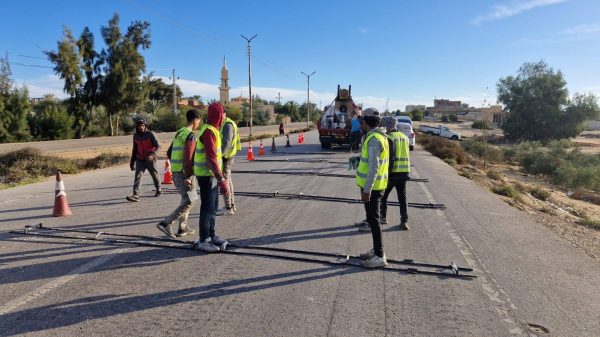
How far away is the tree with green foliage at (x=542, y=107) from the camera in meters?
50.4

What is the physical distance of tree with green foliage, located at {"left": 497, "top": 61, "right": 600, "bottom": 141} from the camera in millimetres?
50406

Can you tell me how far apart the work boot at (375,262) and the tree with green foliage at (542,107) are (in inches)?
2088

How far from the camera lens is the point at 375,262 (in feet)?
16.3

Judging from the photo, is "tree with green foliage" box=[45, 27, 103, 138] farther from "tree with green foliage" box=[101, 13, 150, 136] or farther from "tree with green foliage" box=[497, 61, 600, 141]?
"tree with green foliage" box=[497, 61, 600, 141]

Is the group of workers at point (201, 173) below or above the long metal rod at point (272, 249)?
above

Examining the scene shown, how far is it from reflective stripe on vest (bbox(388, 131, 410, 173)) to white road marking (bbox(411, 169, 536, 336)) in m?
1.25

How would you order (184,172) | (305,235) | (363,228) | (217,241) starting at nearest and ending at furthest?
(217,241) → (184,172) → (305,235) → (363,228)

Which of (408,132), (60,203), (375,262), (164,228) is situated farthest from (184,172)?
(408,132)

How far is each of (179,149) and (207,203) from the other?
110 centimetres

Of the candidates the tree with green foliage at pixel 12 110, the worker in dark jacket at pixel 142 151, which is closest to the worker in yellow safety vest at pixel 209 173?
the worker in dark jacket at pixel 142 151

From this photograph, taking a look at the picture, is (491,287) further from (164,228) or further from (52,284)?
(52,284)

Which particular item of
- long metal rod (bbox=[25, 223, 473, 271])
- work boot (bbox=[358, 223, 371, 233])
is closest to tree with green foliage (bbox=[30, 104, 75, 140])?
long metal rod (bbox=[25, 223, 473, 271])

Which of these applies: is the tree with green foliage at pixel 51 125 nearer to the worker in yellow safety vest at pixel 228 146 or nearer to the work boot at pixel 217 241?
the worker in yellow safety vest at pixel 228 146

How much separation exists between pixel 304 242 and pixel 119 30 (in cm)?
4675
